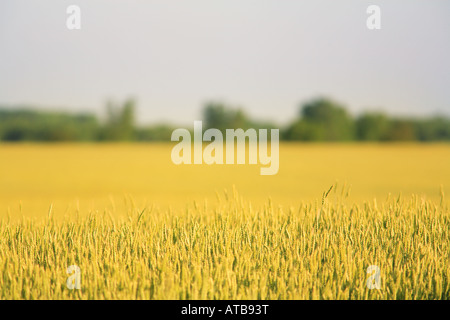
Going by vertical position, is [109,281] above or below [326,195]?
below

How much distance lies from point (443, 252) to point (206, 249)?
2.07m

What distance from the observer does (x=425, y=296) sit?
3.26m

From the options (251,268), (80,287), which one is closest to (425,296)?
(251,268)

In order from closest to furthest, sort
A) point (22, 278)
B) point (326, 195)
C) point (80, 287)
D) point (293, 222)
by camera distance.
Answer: point (80, 287), point (22, 278), point (293, 222), point (326, 195)

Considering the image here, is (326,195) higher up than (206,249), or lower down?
higher up

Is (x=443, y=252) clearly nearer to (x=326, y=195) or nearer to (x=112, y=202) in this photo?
(x=326, y=195)

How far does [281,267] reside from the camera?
11.8 feet
